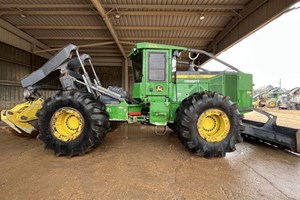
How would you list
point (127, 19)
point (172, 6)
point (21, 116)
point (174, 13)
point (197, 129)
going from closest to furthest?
1. point (197, 129)
2. point (21, 116)
3. point (172, 6)
4. point (174, 13)
5. point (127, 19)

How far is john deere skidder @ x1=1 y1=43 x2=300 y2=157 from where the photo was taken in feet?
12.6

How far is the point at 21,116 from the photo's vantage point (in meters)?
4.69

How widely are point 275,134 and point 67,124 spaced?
456 cm

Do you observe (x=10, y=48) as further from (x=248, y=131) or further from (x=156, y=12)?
(x=248, y=131)

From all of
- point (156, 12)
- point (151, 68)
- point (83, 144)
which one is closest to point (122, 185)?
point (83, 144)

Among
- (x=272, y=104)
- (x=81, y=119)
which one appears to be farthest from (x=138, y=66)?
(x=272, y=104)

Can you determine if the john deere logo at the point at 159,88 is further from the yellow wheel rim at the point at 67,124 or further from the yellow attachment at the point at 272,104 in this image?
the yellow attachment at the point at 272,104

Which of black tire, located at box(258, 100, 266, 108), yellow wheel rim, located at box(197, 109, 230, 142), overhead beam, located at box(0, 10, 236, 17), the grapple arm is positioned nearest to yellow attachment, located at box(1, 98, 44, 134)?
the grapple arm

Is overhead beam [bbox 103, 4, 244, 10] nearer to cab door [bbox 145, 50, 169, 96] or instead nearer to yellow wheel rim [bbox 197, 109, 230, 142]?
cab door [bbox 145, 50, 169, 96]

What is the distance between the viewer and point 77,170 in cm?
315

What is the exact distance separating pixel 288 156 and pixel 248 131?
1.08 m

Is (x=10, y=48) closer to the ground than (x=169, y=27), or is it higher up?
closer to the ground

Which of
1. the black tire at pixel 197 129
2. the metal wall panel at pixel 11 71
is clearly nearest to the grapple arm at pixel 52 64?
the black tire at pixel 197 129

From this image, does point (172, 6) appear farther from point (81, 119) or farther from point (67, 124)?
point (67, 124)
